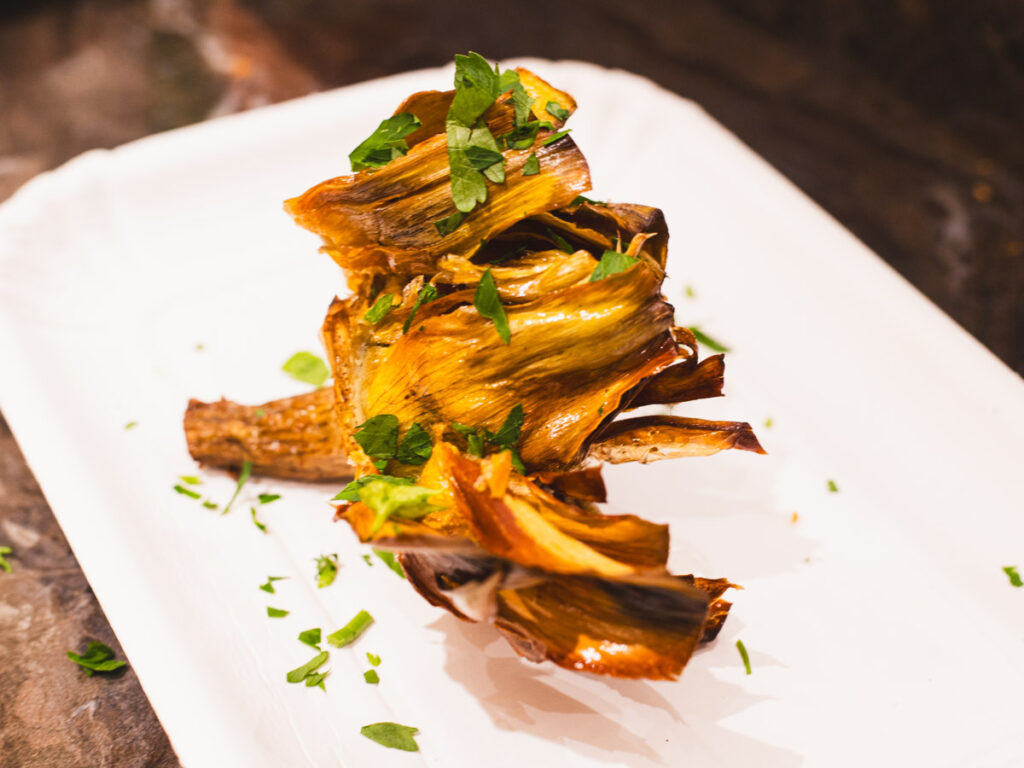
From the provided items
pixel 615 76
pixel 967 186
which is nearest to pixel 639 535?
pixel 615 76

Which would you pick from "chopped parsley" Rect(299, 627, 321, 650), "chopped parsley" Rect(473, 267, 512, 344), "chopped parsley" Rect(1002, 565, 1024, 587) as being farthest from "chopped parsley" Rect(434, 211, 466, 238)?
"chopped parsley" Rect(1002, 565, 1024, 587)

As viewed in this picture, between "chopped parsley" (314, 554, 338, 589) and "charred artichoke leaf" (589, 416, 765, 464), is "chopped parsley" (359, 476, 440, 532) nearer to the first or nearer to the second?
"charred artichoke leaf" (589, 416, 765, 464)

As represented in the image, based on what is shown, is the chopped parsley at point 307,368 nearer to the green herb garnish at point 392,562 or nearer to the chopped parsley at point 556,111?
the green herb garnish at point 392,562

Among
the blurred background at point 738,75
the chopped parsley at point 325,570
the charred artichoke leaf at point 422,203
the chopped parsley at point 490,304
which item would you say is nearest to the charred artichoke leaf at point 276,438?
the chopped parsley at point 325,570

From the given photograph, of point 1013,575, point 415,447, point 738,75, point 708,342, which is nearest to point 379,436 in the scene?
point 415,447

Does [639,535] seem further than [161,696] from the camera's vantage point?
No

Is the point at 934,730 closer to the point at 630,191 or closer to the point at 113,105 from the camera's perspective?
the point at 630,191
